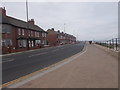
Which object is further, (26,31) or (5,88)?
(26,31)

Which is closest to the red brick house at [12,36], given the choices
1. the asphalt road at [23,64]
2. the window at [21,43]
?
the window at [21,43]

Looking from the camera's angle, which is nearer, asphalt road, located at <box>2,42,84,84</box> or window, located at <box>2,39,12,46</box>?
asphalt road, located at <box>2,42,84,84</box>

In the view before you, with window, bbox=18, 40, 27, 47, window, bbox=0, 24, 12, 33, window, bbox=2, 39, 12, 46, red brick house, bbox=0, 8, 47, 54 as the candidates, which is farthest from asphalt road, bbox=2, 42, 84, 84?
window, bbox=18, 40, 27, 47

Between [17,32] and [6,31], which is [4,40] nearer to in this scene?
[6,31]

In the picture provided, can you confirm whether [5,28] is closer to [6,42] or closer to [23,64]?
[6,42]

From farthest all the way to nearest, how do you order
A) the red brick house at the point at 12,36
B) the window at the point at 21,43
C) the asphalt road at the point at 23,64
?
the window at the point at 21,43
the red brick house at the point at 12,36
the asphalt road at the point at 23,64

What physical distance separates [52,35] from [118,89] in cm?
7092

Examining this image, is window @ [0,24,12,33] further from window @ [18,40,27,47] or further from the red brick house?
window @ [18,40,27,47]

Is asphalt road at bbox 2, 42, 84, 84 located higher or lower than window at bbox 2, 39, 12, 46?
lower

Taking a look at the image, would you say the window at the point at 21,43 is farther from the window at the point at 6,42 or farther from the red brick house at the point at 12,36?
the window at the point at 6,42

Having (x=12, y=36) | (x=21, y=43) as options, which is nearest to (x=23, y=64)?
(x=12, y=36)

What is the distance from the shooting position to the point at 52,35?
75000 millimetres

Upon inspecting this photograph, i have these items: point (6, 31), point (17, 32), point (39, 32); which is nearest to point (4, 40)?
point (6, 31)

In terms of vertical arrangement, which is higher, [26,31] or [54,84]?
[26,31]
